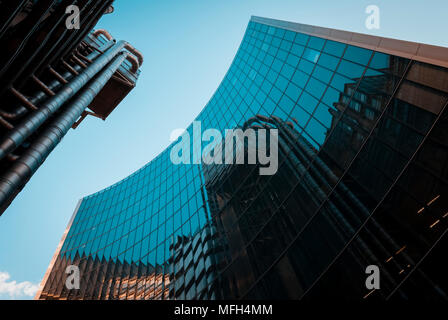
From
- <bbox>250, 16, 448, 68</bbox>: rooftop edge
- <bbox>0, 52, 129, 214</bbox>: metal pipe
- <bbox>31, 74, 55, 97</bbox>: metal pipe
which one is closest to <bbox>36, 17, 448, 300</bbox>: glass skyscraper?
<bbox>250, 16, 448, 68</bbox>: rooftop edge

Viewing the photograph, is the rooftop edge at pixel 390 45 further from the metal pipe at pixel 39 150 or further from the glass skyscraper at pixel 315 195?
the metal pipe at pixel 39 150

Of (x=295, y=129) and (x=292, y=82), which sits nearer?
(x=295, y=129)

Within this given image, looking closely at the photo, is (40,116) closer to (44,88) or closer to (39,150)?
(39,150)

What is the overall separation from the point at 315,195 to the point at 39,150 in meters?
14.6

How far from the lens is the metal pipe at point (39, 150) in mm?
7719

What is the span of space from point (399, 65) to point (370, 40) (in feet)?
11.6

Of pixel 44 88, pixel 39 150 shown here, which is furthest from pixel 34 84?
pixel 39 150

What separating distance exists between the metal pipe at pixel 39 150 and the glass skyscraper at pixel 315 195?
1415 centimetres

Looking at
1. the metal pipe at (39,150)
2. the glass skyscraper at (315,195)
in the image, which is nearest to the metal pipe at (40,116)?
the metal pipe at (39,150)

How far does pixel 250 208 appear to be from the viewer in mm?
19734
